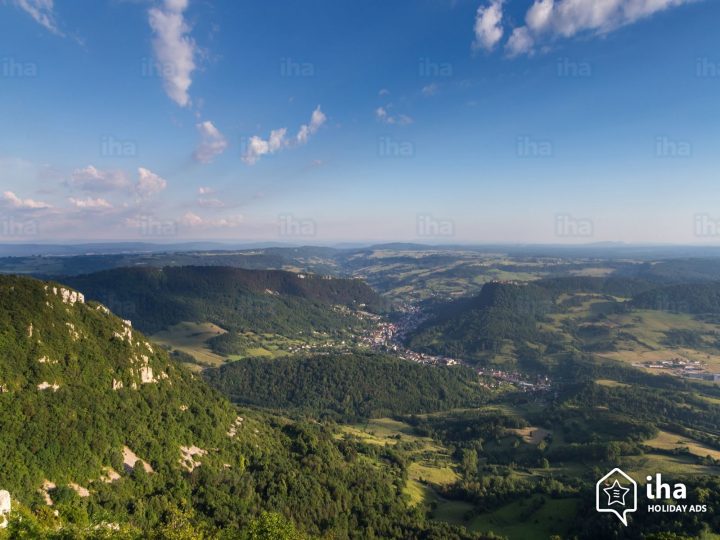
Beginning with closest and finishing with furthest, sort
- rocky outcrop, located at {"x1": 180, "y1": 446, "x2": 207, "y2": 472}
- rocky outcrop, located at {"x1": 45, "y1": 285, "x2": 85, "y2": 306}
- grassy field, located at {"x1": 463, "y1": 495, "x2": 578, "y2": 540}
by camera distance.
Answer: rocky outcrop, located at {"x1": 180, "y1": 446, "x2": 207, "y2": 472} < grassy field, located at {"x1": 463, "y1": 495, "x2": 578, "y2": 540} < rocky outcrop, located at {"x1": 45, "y1": 285, "x2": 85, "y2": 306}

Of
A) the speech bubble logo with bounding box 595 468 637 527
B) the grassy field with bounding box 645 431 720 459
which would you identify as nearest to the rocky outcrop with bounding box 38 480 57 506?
the speech bubble logo with bounding box 595 468 637 527

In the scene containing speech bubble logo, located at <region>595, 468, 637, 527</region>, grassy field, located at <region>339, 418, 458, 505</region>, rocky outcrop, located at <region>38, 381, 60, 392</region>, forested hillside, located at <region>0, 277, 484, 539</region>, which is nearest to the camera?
forested hillside, located at <region>0, 277, 484, 539</region>

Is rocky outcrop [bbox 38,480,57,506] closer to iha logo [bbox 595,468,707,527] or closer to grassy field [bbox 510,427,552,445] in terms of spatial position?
iha logo [bbox 595,468,707,527]

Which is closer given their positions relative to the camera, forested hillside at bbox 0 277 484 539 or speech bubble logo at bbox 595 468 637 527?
forested hillside at bbox 0 277 484 539

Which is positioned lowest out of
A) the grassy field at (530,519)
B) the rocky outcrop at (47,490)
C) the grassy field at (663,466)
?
the grassy field at (663,466)

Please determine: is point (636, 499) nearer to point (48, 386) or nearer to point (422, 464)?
point (422, 464)

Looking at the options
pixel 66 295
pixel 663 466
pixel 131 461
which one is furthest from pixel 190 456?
pixel 663 466

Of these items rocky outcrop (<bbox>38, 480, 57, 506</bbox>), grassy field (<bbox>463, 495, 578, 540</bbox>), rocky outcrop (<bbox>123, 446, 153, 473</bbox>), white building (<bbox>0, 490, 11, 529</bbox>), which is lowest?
grassy field (<bbox>463, 495, 578, 540</bbox>)

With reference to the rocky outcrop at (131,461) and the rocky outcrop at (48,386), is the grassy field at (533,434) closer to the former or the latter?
the rocky outcrop at (131,461)

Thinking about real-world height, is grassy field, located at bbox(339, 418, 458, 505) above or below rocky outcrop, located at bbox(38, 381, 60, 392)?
below

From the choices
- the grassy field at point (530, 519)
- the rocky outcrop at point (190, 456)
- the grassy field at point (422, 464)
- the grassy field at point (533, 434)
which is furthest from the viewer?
the grassy field at point (533, 434)

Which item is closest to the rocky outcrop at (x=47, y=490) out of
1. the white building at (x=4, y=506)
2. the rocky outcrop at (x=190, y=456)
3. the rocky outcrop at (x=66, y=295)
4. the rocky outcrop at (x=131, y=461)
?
the rocky outcrop at (x=131, y=461)

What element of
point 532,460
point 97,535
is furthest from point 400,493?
point 97,535
